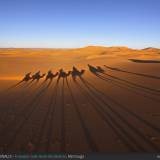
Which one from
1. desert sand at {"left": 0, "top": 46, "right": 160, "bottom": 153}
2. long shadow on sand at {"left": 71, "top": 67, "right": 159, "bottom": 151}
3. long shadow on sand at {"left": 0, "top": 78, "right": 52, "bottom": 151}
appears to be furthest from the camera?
long shadow on sand at {"left": 0, "top": 78, "right": 52, "bottom": 151}

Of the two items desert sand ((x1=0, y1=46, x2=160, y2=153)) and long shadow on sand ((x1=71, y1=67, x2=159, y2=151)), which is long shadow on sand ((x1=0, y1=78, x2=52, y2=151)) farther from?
long shadow on sand ((x1=71, y1=67, x2=159, y2=151))

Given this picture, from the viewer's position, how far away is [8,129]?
8523 millimetres

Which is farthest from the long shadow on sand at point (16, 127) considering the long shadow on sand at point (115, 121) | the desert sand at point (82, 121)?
the long shadow on sand at point (115, 121)

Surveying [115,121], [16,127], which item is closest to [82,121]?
[115,121]

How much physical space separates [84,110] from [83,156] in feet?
16.6

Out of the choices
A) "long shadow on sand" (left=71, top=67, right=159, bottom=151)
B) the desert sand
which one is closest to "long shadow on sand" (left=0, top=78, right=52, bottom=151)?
the desert sand

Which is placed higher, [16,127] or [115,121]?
[115,121]

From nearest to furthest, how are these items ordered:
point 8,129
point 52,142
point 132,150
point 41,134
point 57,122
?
point 132,150, point 52,142, point 41,134, point 8,129, point 57,122

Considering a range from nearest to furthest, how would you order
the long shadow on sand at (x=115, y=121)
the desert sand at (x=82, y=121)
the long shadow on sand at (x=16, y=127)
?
the long shadow on sand at (x=115, y=121) < the desert sand at (x=82, y=121) < the long shadow on sand at (x=16, y=127)

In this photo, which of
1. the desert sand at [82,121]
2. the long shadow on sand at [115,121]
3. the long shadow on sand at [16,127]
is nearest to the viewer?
the long shadow on sand at [115,121]

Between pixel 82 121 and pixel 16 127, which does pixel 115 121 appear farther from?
pixel 16 127

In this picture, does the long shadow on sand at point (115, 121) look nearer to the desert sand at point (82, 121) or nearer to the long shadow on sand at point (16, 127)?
the desert sand at point (82, 121)

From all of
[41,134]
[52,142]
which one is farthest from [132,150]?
[41,134]

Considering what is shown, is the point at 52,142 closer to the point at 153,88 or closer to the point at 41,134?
the point at 41,134
